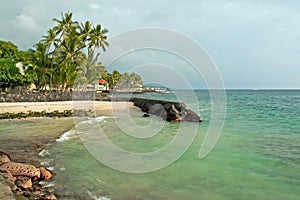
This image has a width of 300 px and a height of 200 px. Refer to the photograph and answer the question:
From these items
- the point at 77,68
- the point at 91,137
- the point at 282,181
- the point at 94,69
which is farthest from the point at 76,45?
the point at 282,181

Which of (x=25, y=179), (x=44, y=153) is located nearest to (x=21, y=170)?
(x=25, y=179)

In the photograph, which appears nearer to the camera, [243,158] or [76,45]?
[243,158]

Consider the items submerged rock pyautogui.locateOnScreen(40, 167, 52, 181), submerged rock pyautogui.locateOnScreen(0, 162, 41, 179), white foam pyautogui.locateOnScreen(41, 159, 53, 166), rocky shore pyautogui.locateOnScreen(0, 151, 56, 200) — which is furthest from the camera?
white foam pyautogui.locateOnScreen(41, 159, 53, 166)

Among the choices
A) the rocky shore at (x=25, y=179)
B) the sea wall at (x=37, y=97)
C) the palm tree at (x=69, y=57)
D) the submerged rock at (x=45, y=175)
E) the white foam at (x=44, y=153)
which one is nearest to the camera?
the rocky shore at (x=25, y=179)

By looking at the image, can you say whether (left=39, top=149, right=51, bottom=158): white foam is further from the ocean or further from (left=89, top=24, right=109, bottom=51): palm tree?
(left=89, top=24, right=109, bottom=51): palm tree

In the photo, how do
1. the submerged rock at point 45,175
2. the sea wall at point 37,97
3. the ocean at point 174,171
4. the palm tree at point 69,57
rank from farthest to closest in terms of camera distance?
the palm tree at point 69,57 < the sea wall at point 37,97 < the submerged rock at point 45,175 < the ocean at point 174,171

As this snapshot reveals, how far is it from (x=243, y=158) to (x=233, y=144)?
315 cm

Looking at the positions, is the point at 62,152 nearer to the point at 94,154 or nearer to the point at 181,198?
the point at 94,154

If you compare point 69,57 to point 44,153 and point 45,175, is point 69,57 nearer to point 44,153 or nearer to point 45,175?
point 44,153

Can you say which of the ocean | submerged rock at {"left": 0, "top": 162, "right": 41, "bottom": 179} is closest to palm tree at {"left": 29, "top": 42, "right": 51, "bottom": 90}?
the ocean

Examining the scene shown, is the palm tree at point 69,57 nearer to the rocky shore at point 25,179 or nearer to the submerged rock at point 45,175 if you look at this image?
the rocky shore at point 25,179

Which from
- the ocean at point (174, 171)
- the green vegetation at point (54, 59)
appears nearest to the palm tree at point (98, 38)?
the green vegetation at point (54, 59)

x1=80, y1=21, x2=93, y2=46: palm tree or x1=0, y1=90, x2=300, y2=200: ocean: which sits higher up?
x1=80, y1=21, x2=93, y2=46: palm tree

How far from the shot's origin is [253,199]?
657 cm
